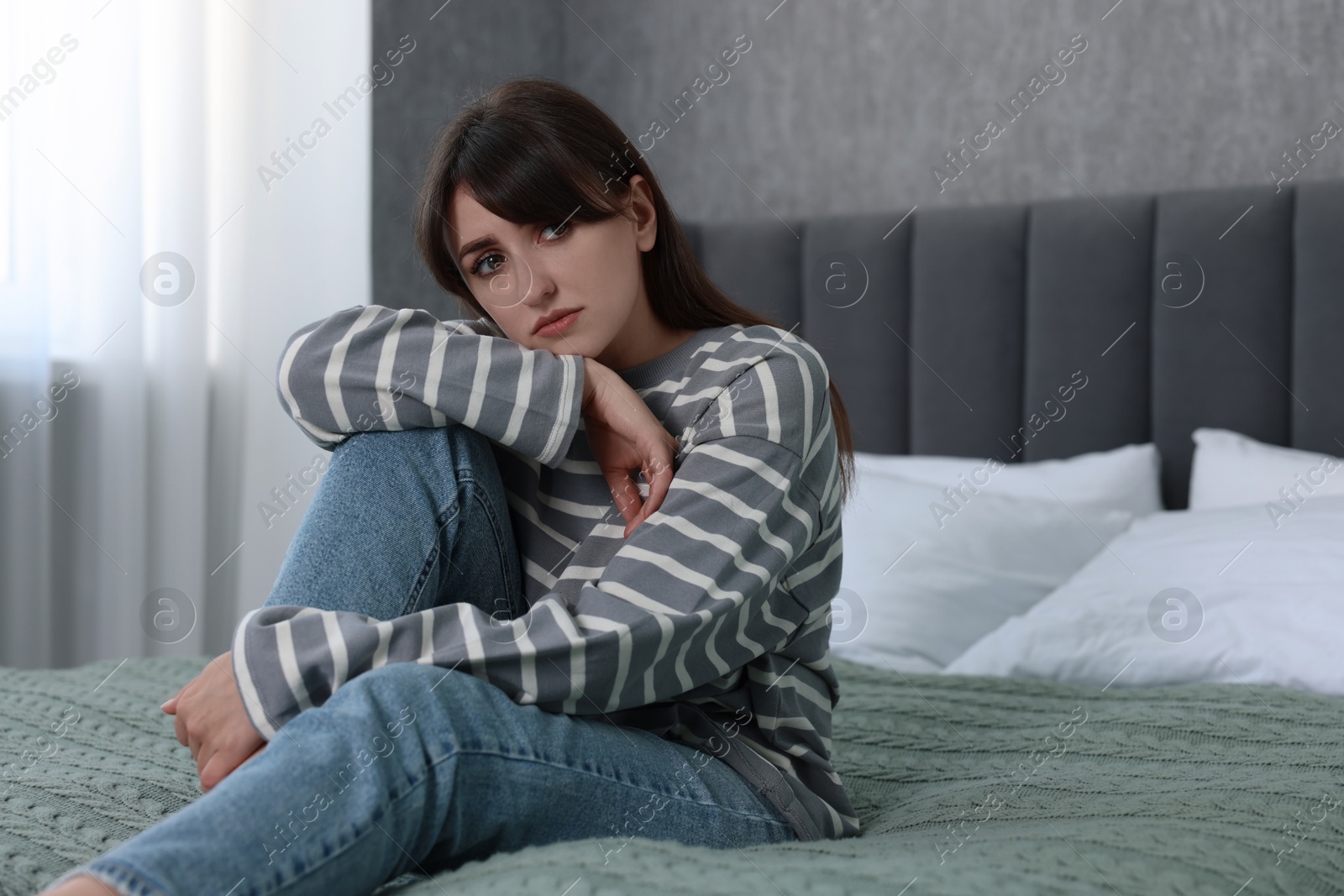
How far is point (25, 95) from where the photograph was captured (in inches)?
76.1

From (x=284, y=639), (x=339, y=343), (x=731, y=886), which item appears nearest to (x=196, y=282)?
(x=339, y=343)

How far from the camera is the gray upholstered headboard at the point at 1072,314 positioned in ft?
6.19

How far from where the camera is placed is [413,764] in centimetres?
70

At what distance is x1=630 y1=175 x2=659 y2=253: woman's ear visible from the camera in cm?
113

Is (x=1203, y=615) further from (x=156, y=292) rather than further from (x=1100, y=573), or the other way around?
(x=156, y=292)

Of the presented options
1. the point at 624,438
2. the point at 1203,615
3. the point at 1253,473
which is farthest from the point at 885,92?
the point at 624,438

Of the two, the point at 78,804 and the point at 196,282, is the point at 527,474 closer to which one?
the point at 78,804

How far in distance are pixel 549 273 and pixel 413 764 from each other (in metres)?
0.50

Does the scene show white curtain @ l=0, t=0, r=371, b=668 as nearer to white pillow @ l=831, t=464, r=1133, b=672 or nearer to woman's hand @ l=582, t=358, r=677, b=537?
white pillow @ l=831, t=464, r=1133, b=672

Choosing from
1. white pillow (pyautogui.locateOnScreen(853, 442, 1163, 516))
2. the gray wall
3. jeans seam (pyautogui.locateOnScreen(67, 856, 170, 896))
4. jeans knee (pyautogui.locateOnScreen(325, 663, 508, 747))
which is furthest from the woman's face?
the gray wall

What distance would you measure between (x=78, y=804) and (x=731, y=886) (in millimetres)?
575

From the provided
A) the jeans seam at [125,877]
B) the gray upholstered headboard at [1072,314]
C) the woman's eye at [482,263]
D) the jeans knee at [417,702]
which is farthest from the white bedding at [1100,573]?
the jeans seam at [125,877]

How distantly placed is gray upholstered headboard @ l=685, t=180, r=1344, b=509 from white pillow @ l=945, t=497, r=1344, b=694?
1.26 ft

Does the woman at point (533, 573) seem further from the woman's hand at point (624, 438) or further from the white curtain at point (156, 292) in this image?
the white curtain at point (156, 292)
